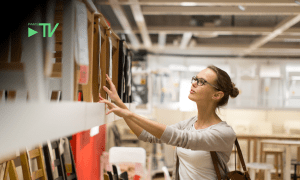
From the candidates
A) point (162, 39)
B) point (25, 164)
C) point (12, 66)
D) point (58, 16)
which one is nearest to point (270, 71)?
point (162, 39)

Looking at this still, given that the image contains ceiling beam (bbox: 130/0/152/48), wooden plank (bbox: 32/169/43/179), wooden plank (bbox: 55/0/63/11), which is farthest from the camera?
ceiling beam (bbox: 130/0/152/48)

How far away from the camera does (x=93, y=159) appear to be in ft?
10.6

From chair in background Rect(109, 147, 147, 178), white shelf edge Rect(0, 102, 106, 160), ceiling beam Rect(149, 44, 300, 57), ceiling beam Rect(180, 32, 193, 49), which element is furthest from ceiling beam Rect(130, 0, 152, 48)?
white shelf edge Rect(0, 102, 106, 160)

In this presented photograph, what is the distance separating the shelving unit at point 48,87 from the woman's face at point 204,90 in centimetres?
60

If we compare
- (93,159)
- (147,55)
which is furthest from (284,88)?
(93,159)

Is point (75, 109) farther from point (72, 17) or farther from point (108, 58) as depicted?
point (108, 58)

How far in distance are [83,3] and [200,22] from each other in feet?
17.6

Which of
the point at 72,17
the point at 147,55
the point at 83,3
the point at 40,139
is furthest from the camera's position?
the point at 147,55

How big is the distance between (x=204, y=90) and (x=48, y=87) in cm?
104

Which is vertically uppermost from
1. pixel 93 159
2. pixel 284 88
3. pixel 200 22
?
pixel 200 22

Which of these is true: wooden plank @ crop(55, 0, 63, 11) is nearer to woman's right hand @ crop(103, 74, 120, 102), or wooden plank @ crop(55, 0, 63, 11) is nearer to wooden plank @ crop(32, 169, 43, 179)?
woman's right hand @ crop(103, 74, 120, 102)

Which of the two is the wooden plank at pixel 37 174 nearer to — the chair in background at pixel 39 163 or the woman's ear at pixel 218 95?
the chair in background at pixel 39 163

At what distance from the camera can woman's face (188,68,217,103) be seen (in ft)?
5.41

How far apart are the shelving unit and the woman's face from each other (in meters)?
0.60
